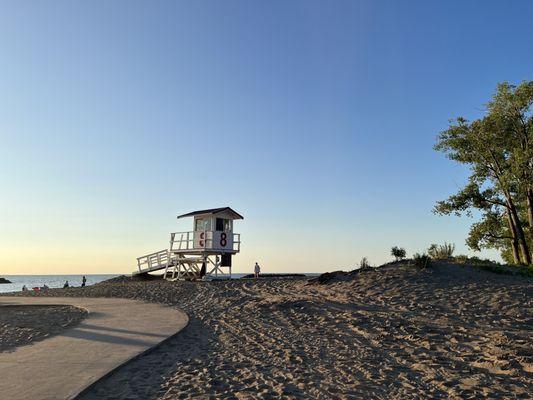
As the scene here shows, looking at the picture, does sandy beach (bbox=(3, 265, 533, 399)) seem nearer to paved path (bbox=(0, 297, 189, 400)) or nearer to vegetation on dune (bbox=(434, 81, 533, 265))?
paved path (bbox=(0, 297, 189, 400))

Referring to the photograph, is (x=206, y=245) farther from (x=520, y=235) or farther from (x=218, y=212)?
(x=520, y=235)

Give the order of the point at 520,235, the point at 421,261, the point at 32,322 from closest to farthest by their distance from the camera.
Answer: the point at 32,322
the point at 421,261
the point at 520,235

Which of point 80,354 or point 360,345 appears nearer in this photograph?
point 80,354

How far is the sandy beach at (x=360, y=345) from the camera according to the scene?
6656 millimetres

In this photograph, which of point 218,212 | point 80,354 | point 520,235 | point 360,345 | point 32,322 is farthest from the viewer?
point 218,212

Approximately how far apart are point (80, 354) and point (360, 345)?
570cm

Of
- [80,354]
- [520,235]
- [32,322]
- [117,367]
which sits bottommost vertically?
[117,367]

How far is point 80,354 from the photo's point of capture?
8633 mm

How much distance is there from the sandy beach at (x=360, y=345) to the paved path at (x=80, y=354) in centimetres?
36

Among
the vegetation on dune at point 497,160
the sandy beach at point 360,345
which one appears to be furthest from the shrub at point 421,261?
the vegetation on dune at point 497,160

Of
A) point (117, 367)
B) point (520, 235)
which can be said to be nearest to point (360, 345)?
point (117, 367)

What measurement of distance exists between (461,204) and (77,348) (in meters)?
23.4

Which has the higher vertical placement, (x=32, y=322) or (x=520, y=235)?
(x=520, y=235)

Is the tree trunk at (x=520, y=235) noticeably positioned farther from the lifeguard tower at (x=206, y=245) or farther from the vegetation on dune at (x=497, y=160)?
the lifeguard tower at (x=206, y=245)
